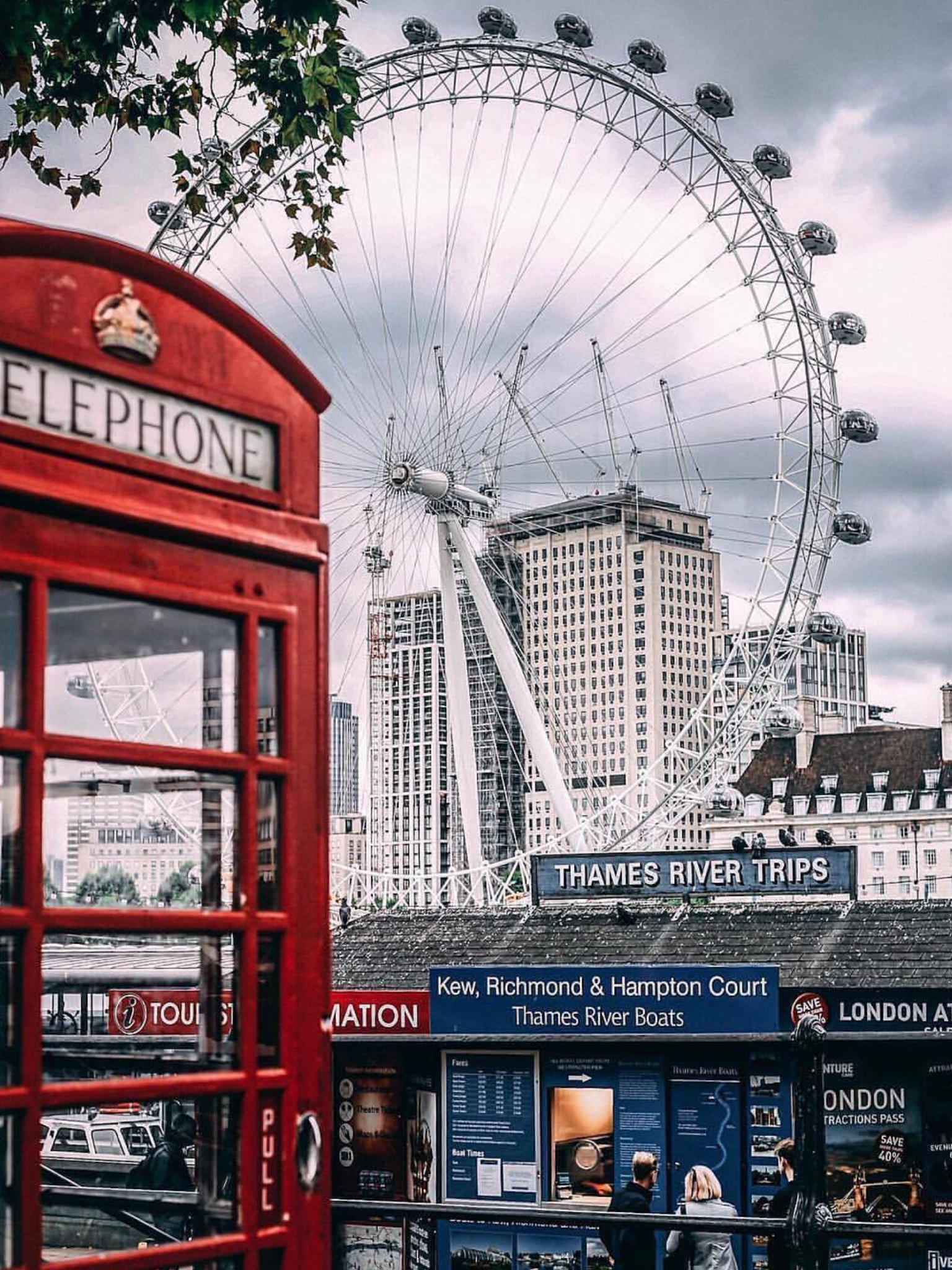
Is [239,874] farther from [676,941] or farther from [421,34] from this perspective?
[421,34]

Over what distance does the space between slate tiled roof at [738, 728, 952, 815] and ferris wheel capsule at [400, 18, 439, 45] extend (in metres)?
58.5

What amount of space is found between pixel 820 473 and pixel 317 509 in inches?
1076

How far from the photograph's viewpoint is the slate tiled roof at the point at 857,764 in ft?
279

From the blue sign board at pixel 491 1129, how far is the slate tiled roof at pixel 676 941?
1.50 m

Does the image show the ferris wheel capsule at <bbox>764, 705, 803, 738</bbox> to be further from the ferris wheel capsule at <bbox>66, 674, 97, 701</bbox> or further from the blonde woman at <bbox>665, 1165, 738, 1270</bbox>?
the ferris wheel capsule at <bbox>66, 674, 97, 701</bbox>

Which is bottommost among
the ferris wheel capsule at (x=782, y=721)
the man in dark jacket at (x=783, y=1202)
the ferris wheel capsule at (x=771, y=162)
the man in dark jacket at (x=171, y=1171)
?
the man in dark jacket at (x=783, y=1202)

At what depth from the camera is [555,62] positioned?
3156 cm

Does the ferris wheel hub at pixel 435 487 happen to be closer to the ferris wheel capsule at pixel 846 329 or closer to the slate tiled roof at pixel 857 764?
the ferris wheel capsule at pixel 846 329

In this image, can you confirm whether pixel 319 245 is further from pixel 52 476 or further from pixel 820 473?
pixel 820 473

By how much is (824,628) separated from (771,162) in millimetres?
7509

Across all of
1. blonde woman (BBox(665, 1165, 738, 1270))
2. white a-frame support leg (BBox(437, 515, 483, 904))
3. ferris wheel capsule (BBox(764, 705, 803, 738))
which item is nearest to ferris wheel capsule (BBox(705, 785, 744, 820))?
ferris wheel capsule (BBox(764, 705, 803, 738))

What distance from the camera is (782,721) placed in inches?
1178

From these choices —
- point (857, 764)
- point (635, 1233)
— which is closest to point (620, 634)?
point (857, 764)

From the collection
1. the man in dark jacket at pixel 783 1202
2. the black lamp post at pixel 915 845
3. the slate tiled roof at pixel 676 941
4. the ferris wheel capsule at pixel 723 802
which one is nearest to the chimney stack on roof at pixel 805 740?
the black lamp post at pixel 915 845
